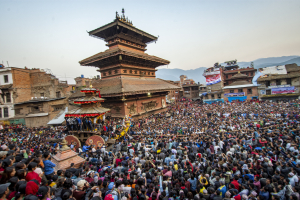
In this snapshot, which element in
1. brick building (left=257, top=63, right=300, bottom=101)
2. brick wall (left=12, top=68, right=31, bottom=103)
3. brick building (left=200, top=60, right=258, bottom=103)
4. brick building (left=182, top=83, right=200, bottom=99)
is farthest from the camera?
brick building (left=182, top=83, right=200, bottom=99)

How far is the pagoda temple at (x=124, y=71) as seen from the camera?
56.2 ft

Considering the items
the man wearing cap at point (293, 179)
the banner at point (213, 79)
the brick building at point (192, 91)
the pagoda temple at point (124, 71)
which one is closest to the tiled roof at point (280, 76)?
the banner at point (213, 79)

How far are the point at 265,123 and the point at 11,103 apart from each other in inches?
1654

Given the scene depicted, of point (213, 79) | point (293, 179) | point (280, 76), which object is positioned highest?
point (213, 79)

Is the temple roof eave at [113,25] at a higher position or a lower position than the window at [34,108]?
higher

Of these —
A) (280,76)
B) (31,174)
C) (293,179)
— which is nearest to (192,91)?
(280,76)

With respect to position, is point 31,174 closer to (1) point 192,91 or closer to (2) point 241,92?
(2) point 241,92

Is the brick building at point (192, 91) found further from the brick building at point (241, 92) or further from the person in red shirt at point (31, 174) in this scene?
the person in red shirt at point (31, 174)

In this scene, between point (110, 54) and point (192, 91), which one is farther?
point (192, 91)

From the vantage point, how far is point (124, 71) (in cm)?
1955

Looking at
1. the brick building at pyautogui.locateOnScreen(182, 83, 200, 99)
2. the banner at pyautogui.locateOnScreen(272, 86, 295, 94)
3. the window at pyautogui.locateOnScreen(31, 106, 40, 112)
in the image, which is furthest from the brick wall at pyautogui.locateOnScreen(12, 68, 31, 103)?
the banner at pyautogui.locateOnScreen(272, 86, 295, 94)

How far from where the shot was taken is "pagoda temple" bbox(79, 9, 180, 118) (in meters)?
17.1

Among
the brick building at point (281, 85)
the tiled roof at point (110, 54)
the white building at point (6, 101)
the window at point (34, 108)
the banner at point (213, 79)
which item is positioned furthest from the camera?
the banner at point (213, 79)

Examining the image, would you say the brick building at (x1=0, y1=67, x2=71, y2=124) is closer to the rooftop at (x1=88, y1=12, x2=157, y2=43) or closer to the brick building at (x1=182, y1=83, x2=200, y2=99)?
the rooftop at (x1=88, y1=12, x2=157, y2=43)
